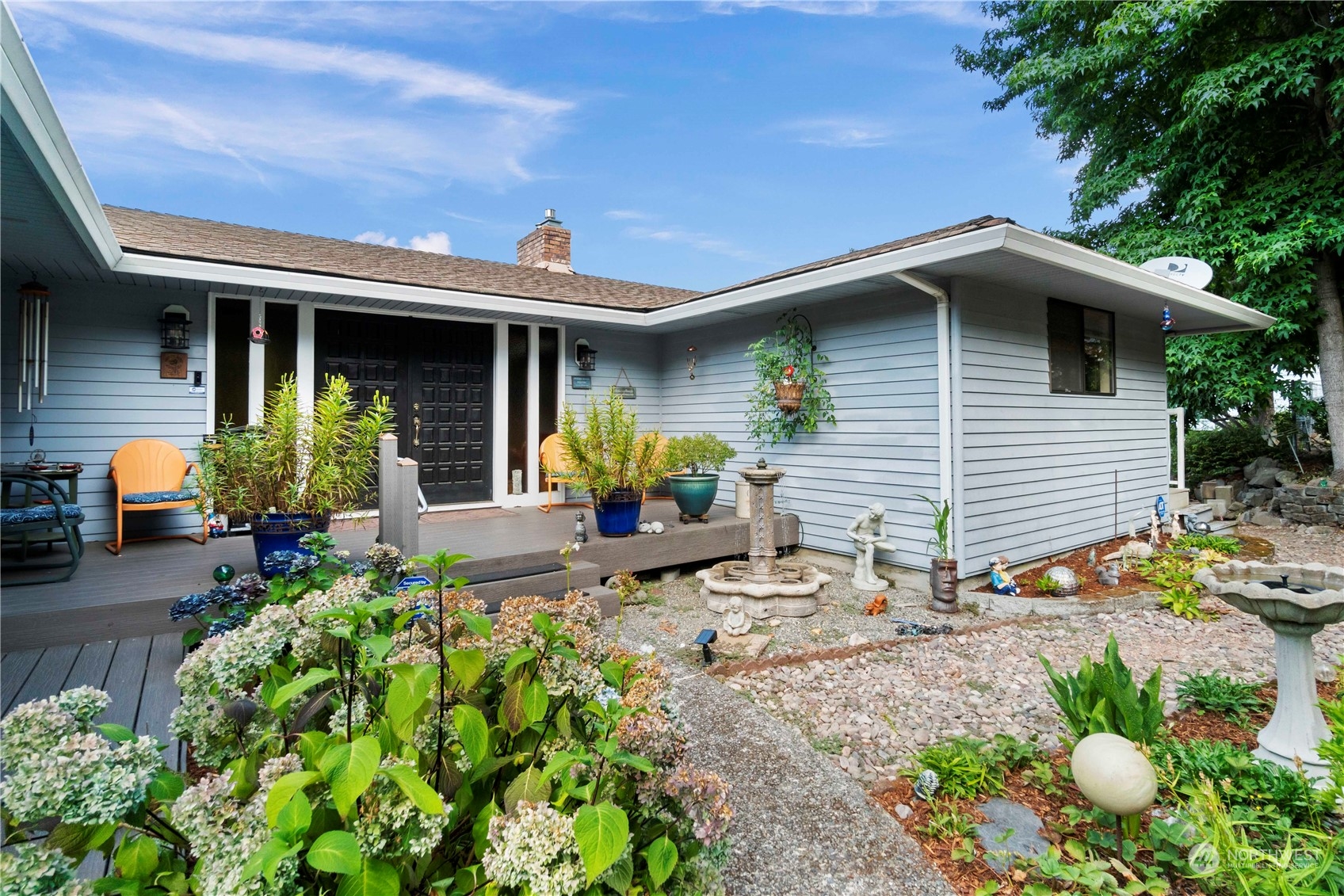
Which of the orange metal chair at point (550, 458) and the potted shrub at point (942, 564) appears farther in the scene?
the orange metal chair at point (550, 458)

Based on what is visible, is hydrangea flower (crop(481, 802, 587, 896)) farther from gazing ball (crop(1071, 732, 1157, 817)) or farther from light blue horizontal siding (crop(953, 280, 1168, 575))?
light blue horizontal siding (crop(953, 280, 1168, 575))

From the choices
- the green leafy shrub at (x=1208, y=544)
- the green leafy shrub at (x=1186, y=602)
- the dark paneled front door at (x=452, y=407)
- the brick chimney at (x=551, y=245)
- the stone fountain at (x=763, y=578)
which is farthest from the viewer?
the brick chimney at (x=551, y=245)

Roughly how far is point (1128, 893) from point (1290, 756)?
1.09 m

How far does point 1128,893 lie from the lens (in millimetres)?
1741

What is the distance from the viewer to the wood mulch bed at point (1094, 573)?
5188 millimetres

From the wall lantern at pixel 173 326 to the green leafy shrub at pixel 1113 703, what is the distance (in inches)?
260

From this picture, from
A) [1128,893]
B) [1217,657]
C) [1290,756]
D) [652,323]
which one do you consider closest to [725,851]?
[1128,893]

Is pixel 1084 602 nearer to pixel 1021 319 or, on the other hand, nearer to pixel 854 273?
pixel 1021 319

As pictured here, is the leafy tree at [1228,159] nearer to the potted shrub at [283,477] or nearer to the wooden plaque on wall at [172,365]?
the potted shrub at [283,477]

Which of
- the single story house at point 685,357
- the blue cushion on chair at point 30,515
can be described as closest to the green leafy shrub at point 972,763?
the single story house at point 685,357

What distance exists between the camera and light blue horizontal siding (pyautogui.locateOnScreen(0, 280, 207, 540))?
487 cm

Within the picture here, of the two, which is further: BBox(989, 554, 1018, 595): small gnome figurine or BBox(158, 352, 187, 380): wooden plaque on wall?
BBox(158, 352, 187, 380): wooden plaque on wall

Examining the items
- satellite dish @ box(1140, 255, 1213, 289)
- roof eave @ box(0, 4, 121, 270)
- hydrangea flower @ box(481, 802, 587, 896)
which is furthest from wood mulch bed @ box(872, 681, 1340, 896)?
satellite dish @ box(1140, 255, 1213, 289)

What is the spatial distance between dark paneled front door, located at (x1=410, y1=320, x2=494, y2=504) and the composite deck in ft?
1.22
